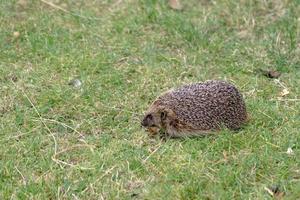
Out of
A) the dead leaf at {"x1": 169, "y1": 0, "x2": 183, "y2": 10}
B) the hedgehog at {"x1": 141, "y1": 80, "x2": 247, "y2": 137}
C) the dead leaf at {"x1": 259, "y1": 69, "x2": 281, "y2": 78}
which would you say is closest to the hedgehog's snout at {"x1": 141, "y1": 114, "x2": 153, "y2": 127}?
the hedgehog at {"x1": 141, "y1": 80, "x2": 247, "y2": 137}

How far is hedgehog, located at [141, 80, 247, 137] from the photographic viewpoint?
497cm

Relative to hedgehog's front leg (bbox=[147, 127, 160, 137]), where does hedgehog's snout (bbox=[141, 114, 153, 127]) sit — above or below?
above

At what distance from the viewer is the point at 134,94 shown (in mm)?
5691

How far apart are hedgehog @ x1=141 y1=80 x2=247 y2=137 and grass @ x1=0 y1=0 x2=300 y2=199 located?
0.34 feet

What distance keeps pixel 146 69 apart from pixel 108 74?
14.6 inches

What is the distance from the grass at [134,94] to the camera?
440 cm

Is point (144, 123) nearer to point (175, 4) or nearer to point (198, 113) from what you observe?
point (198, 113)

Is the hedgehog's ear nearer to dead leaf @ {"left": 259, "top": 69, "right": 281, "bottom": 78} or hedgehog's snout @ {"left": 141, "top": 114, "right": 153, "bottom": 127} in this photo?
hedgehog's snout @ {"left": 141, "top": 114, "right": 153, "bottom": 127}

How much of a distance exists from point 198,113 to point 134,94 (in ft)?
2.78

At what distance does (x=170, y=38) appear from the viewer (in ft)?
22.1

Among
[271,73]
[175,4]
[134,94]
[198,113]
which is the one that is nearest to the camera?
A: [198,113]

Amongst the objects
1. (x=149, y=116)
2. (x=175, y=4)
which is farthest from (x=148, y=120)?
(x=175, y=4)

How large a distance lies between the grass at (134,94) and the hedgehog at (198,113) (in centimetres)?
10

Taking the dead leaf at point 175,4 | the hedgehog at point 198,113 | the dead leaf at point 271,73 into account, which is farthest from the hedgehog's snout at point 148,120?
the dead leaf at point 175,4
